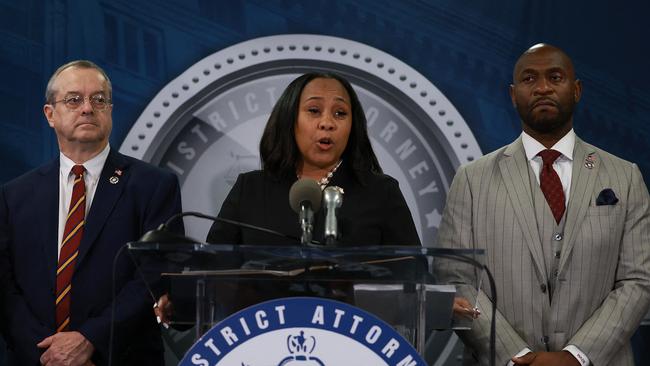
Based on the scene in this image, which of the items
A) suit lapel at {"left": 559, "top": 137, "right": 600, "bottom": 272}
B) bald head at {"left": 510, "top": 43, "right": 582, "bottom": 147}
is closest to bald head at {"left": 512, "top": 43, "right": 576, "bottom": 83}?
bald head at {"left": 510, "top": 43, "right": 582, "bottom": 147}

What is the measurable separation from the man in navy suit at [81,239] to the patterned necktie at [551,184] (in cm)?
118

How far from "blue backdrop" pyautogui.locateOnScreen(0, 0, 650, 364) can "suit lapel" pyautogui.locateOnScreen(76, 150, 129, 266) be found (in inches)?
28.3

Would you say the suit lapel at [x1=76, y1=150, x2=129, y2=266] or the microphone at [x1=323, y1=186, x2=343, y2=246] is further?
the suit lapel at [x1=76, y1=150, x2=129, y2=266]

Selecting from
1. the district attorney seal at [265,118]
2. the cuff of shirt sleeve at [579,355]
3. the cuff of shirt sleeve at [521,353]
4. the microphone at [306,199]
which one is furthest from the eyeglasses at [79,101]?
the cuff of shirt sleeve at [579,355]

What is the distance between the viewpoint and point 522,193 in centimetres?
334

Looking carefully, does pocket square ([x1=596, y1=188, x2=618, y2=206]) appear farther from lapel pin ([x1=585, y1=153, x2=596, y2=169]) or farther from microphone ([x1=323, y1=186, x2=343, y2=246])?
microphone ([x1=323, y1=186, x2=343, y2=246])

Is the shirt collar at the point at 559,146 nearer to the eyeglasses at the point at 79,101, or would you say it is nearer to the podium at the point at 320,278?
the podium at the point at 320,278

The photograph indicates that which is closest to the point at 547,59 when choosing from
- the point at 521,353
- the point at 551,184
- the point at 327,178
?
the point at 551,184

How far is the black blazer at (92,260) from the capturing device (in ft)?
10.6

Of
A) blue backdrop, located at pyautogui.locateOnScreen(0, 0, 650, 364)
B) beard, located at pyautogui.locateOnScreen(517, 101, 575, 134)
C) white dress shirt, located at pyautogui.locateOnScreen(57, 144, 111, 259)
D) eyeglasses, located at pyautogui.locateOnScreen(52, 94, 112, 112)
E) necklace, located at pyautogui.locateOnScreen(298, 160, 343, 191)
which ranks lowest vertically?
necklace, located at pyautogui.locateOnScreen(298, 160, 343, 191)

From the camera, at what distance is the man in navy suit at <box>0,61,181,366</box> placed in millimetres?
3201

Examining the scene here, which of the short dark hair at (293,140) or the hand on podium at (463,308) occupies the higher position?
the short dark hair at (293,140)

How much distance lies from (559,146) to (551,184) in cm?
14

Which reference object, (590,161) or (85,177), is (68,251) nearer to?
(85,177)
